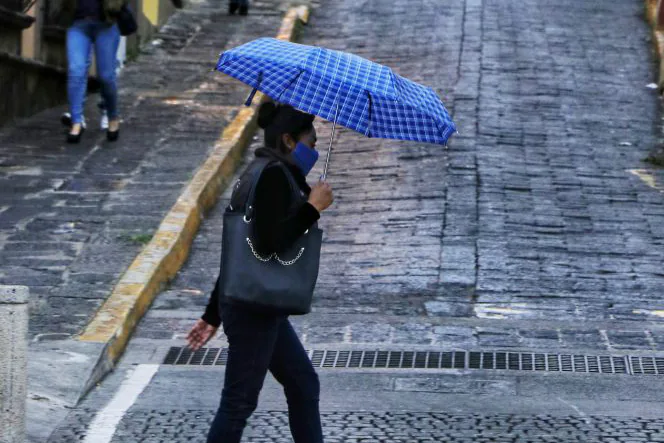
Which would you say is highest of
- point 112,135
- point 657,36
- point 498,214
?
point 498,214

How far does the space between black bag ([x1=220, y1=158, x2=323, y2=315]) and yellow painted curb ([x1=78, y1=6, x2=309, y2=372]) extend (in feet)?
7.63

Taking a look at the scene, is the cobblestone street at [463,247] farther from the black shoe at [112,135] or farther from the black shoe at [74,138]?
the black shoe at [74,138]

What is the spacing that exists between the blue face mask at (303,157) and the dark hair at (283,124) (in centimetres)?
4

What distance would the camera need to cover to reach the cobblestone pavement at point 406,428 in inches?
243

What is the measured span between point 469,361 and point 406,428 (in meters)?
1.27

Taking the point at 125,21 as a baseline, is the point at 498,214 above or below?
below

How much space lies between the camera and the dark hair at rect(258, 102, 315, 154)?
5.11m

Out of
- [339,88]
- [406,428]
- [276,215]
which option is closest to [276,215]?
[276,215]

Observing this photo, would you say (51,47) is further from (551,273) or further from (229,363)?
(229,363)

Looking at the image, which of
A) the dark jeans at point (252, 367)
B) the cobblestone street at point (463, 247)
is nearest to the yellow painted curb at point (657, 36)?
the cobblestone street at point (463, 247)

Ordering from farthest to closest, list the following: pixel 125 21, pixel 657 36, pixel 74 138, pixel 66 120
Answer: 1. pixel 657 36
2. pixel 66 120
3. pixel 74 138
4. pixel 125 21

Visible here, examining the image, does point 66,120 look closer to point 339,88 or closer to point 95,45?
point 95,45

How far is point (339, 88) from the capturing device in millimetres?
5168

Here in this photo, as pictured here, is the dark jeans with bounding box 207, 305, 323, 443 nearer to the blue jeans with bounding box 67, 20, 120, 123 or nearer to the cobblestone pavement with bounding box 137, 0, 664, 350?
the cobblestone pavement with bounding box 137, 0, 664, 350
